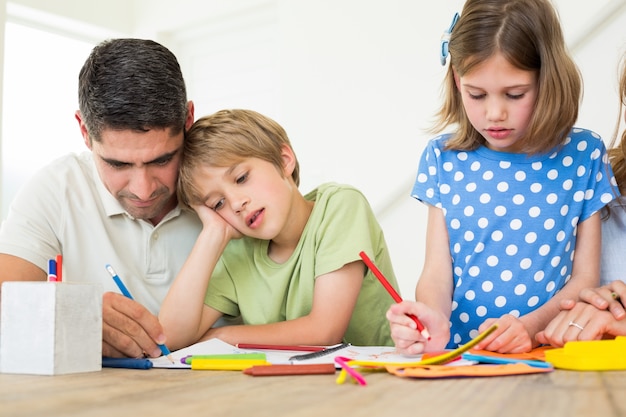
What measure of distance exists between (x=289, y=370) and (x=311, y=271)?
0.63m

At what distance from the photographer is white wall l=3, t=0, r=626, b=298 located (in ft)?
8.50

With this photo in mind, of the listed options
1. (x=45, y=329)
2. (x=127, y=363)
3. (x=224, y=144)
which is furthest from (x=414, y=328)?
(x=224, y=144)

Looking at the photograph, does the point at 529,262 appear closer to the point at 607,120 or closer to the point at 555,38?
the point at 555,38

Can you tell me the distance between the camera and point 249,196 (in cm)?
149

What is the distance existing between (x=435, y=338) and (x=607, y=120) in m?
1.60

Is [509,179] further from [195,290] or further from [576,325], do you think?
[195,290]

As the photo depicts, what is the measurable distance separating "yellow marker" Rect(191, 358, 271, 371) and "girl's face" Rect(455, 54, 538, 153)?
0.62 m

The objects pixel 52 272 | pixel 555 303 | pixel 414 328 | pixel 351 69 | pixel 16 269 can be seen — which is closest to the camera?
pixel 52 272

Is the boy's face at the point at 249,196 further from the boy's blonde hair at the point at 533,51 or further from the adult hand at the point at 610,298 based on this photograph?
the adult hand at the point at 610,298

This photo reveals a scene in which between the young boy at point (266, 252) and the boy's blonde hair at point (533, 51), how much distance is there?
0.38m

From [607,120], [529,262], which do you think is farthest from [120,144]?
[607,120]

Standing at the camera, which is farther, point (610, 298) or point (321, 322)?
point (321, 322)

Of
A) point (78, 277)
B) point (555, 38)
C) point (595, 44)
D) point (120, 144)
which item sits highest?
point (595, 44)

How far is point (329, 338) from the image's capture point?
4.51 feet
